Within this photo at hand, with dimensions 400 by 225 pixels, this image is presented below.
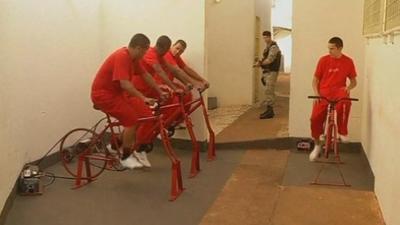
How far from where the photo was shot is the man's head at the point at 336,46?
19.4ft

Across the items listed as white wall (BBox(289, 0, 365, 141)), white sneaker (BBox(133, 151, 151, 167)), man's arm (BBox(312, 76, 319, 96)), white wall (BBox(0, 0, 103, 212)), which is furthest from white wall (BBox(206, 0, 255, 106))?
white sneaker (BBox(133, 151, 151, 167))

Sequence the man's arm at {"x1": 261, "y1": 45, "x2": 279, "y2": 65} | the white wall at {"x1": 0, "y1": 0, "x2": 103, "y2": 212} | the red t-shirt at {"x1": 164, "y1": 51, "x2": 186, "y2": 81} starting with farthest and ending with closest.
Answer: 1. the man's arm at {"x1": 261, "y1": 45, "x2": 279, "y2": 65}
2. the red t-shirt at {"x1": 164, "y1": 51, "x2": 186, "y2": 81}
3. the white wall at {"x1": 0, "y1": 0, "x2": 103, "y2": 212}

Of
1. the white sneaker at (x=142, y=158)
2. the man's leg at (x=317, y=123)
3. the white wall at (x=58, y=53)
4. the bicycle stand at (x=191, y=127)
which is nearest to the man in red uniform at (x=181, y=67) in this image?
the bicycle stand at (x=191, y=127)

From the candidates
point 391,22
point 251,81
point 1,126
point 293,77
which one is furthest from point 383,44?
point 251,81

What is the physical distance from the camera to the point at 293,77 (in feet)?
22.2

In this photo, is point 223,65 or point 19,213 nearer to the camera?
point 19,213

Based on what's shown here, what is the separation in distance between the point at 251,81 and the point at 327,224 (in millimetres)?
6091

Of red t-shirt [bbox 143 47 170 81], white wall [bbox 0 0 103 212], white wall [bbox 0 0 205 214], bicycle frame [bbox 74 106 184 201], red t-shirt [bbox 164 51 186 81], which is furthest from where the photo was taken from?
red t-shirt [bbox 164 51 186 81]

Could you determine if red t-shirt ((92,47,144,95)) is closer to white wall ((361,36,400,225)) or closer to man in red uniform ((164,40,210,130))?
man in red uniform ((164,40,210,130))

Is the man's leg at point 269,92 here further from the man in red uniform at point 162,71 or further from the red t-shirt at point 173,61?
the man in red uniform at point 162,71

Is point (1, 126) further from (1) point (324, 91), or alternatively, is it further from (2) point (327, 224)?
(1) point (324, 91)

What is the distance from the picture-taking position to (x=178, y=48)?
633 centimetres

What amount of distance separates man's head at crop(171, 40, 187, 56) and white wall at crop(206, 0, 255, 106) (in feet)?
11.4

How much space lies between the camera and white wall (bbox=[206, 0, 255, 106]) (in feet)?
32.3
